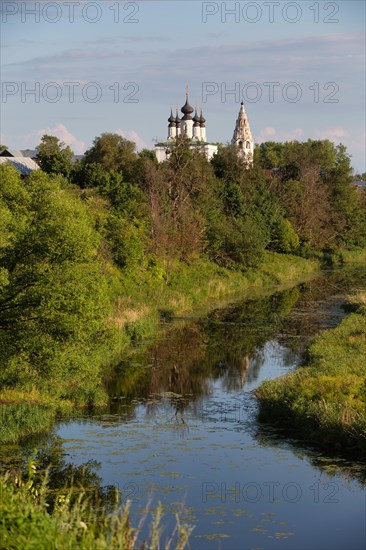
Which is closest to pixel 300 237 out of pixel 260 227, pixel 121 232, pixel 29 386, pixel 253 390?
pixel 260 227

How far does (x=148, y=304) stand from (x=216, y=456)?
21.5 meters

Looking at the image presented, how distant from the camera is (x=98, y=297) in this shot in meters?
25.2

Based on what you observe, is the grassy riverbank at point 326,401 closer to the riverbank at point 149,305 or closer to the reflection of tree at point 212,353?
the reflection of tree at point 212,353

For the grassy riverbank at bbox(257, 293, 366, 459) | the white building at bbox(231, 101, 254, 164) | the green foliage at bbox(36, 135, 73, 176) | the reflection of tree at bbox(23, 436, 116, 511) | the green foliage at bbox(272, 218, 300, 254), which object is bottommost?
the reflection of tree at bbox(23, 436, 116, 511)

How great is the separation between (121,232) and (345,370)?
830 inches

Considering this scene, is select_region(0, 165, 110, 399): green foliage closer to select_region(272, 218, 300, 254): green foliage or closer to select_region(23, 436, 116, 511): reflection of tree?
select_region(23, 436, 116, 511): reflection of tree

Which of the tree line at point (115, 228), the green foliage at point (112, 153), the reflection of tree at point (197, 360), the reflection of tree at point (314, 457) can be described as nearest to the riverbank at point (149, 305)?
the tree line at point (115, 228)

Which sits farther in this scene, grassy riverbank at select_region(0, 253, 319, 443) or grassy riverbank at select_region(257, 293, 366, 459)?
grassy riverbank at select_region(0, 253, 319, 443)

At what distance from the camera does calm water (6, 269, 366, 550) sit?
17484 mm

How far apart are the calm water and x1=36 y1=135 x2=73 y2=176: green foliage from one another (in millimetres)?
29506

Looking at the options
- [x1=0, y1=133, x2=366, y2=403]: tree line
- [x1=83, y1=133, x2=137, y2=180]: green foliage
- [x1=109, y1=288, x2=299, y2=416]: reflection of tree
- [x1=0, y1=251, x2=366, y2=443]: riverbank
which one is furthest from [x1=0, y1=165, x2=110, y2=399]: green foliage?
[x1=83, y1=133, x2=137, y2=180]: green foliage

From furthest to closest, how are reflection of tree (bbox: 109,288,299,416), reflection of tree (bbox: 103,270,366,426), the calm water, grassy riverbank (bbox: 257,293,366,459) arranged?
1. reflection of tree (bbox: 109,288,299,416)
2. reflection of tree (bbox: 103,270,366,426)
3. grassy riverbank (bbox: 257,293,366,459)
4. the calm water

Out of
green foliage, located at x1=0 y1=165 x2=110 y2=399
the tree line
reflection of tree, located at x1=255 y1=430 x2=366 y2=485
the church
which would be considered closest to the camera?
reflection of tree, located at x1=255 y1=430 x2=366 y2=485

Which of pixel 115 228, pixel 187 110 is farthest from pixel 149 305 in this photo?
pixel 187 110
